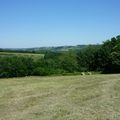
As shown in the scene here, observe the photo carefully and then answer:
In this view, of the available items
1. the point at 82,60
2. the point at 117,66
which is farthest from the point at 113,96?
the point at 82,60

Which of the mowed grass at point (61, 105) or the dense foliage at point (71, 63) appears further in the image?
the dense foliage at point (71, 63)

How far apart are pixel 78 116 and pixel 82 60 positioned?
3201 inches

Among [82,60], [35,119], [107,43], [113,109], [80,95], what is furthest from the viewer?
[82,60]

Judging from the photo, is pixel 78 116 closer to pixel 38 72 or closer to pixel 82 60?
pixel 38 72

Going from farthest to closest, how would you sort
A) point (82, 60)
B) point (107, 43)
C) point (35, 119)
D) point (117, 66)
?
point (82, 60), point (107, 43), point (117, 66), point (35, 119)

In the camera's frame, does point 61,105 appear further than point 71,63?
No

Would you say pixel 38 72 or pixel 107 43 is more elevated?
pixel 107 43

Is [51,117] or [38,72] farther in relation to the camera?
[38,72]

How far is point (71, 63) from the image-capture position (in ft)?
301

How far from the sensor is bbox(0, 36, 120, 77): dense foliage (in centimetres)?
7825

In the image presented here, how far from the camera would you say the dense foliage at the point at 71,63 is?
257 feet

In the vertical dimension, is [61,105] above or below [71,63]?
above

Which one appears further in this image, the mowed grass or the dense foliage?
the dense foliage

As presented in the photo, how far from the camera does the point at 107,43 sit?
9156cm
